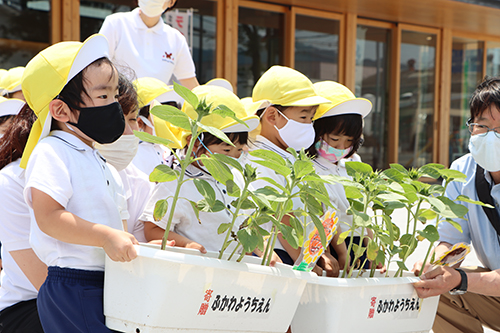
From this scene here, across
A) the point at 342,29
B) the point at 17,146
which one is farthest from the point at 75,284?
the point at 342,29

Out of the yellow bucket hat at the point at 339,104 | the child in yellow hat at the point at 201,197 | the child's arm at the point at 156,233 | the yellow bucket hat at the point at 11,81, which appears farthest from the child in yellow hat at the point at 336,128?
the yellow bucket hat at the point at 11,81

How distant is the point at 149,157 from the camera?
8.29 ft

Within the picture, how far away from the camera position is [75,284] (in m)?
1.25

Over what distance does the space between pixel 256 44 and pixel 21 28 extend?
302 centimetres

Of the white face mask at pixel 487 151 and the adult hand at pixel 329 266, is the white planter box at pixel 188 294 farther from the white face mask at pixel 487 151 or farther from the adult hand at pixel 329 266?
the white face mask at pixel 487 151

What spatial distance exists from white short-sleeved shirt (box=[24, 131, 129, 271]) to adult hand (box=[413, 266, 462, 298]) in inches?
34.5

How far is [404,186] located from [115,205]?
79cm

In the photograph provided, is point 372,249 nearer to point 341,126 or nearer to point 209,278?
point 209,278

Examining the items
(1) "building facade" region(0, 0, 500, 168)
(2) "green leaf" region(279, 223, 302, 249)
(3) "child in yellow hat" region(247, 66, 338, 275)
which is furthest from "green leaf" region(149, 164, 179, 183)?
(1) "building facade" region(0, 0, 500, 168)

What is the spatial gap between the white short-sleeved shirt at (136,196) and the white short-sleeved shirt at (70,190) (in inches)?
19.0

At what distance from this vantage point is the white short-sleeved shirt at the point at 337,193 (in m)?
2.17

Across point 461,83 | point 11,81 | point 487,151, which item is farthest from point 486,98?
point 461,83

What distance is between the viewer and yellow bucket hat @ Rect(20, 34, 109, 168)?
134 centimetres

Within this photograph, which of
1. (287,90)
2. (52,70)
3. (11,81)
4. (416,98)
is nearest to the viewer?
(52,70)
